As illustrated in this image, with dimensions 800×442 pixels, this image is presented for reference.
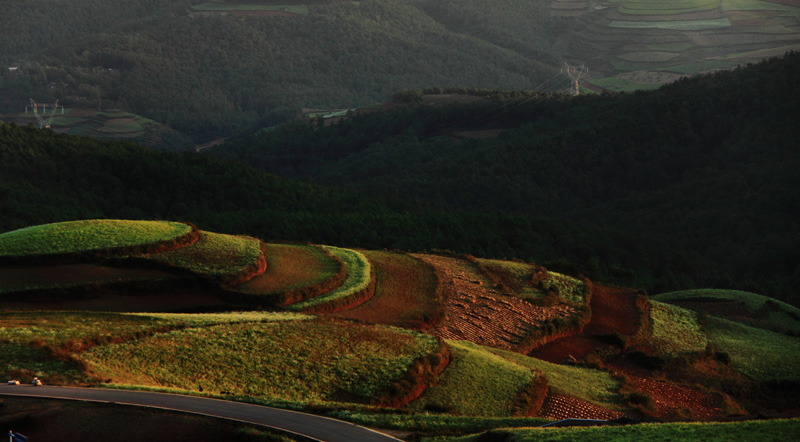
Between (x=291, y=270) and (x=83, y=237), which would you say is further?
(x=291, y=270)

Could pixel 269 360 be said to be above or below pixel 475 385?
above

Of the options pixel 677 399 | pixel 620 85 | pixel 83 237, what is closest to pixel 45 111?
pixel 620 85

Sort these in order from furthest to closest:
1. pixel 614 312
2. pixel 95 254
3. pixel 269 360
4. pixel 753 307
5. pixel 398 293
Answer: pixel 753 307 → pixel 614 312 → pixel 398 293 → pixel 95 254 → pixel 269 360

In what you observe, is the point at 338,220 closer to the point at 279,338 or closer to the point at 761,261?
the point at 279,338

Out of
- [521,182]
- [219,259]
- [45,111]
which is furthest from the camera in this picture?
[45,111]

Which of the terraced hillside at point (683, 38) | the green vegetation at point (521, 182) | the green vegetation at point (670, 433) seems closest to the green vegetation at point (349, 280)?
the green vegetation at point (521, 182)

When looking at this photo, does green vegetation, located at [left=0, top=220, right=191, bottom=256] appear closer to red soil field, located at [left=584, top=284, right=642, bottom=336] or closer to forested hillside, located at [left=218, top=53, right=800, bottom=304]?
red soil field, located at [left=584, top=284, right=642, bottom=336]

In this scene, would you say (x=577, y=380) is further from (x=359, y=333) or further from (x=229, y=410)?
(x=229, y=410)
